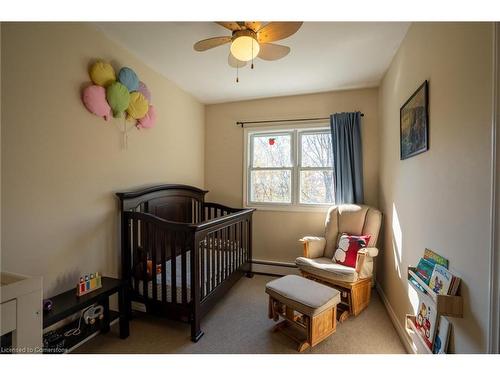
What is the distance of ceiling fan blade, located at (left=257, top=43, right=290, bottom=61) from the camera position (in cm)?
150

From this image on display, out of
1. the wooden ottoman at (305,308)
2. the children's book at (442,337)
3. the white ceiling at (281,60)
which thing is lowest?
the wooden ottoman at (305,308)

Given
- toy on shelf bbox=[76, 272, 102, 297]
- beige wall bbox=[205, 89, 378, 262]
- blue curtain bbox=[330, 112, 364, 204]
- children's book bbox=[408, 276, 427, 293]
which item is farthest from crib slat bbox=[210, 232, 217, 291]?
blue curtain bbox=[330, 112, 364, 204]

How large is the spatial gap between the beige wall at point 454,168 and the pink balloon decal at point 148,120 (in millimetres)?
2278

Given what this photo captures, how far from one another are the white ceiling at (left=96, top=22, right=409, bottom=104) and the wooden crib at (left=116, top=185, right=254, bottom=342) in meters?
1.28

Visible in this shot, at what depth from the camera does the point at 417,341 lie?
48.6 inches

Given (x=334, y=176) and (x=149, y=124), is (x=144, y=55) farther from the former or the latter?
(x=334, y=176)

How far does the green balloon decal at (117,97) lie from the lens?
68.2 inches

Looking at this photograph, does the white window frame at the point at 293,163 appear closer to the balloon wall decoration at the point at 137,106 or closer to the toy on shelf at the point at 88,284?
the balloon wall decoration at the point at 137,106

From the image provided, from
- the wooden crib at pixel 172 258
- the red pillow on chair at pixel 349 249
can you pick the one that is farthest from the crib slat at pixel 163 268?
the red pillow on chair at pixel 349 249

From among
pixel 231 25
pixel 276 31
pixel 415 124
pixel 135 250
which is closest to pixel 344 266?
pixel 415 124

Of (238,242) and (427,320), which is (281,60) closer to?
(238,242)

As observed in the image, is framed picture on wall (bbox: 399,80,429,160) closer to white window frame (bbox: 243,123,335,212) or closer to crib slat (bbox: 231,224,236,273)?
white window frame (bbox: 243,123,335,212)

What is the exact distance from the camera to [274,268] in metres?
2.98

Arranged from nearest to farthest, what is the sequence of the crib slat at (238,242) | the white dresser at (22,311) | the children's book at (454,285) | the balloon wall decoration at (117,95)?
the white dresser at (22,311) < the children's book at (454,285) < the balloon wall decoration at (117,95) < the crib slat at (238,242)
